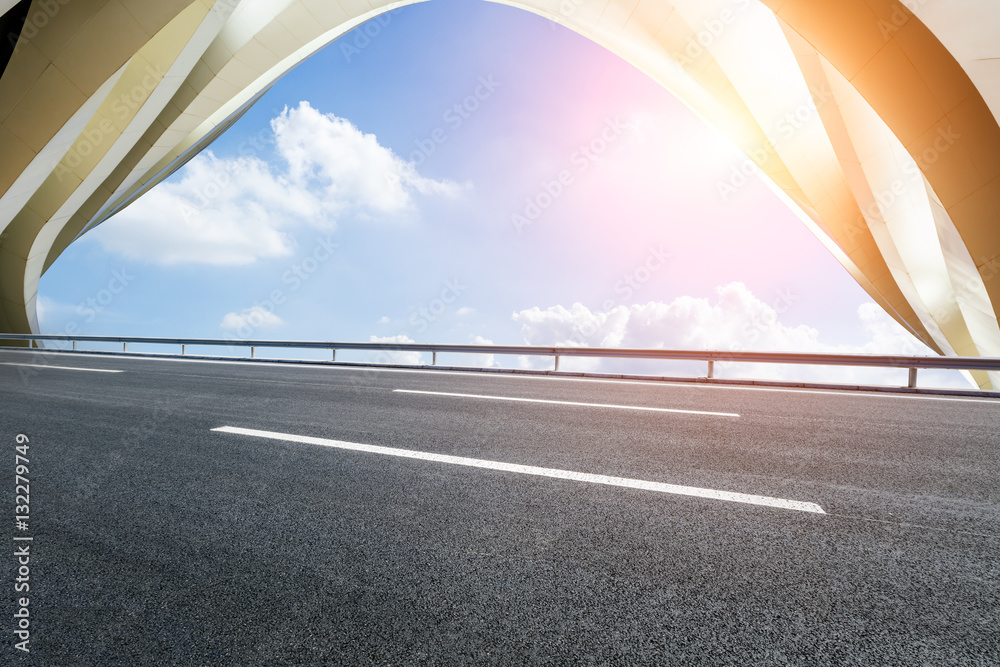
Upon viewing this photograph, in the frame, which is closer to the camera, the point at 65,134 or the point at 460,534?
the point at 460,534

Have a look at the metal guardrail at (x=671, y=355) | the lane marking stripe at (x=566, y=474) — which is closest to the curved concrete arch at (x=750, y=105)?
the metal guardrail at (x=671, y=355)

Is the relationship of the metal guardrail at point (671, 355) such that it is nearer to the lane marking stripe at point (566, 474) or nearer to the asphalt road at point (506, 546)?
the asphalt road at point (506, 546)

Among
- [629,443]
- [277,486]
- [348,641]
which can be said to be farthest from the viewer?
[629,443]

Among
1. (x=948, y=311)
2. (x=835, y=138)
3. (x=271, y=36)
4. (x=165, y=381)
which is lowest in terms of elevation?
(x=165, y=381)

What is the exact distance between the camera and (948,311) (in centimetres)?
1900

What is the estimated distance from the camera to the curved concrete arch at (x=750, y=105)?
12.0 m

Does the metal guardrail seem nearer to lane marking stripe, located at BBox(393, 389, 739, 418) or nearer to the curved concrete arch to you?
lane marking stripe, located at BBox(393, 389, 739, 418)

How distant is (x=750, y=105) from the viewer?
1800 cm

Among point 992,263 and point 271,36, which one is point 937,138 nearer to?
point 992,263

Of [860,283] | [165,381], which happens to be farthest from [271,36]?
[860,283]

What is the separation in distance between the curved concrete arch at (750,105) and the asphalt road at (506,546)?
36.5 feet

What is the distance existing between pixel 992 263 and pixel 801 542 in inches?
619

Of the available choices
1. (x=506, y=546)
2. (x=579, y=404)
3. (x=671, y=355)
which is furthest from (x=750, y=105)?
(x=506, y=546)

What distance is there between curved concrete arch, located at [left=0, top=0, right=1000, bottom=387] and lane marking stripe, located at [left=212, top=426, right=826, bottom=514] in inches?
540
